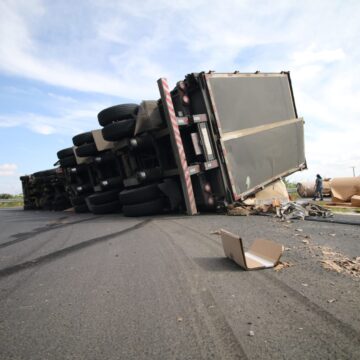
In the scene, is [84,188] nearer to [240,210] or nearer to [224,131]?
[224,131]

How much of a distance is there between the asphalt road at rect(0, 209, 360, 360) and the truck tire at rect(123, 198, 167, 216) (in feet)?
9.64

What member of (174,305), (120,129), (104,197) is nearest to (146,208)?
(120,129)

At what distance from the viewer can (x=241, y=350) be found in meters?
1.52

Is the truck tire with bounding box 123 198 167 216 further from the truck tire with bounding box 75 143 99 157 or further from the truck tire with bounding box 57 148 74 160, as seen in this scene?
the truck tire with bounding box 57 148 74 160

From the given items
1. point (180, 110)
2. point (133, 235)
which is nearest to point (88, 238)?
point (133, 235)

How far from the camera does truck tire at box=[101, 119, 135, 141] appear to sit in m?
6.67

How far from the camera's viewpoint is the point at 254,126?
6695mm

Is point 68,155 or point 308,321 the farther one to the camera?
point 68,155

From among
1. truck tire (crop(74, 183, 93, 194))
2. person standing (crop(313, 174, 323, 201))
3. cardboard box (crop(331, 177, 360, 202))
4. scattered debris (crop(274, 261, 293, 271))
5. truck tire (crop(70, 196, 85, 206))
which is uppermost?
truck tire (crop(74, 183, 93, 194))

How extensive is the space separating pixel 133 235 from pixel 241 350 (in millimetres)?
3154

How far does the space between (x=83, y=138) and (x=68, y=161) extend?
1.56 m

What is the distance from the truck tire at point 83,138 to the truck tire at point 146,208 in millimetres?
2642

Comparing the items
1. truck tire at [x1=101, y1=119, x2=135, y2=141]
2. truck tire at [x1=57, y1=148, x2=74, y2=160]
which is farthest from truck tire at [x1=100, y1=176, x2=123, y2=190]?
truck tire at [x1=57, y1=148, x2=74, y2=160]

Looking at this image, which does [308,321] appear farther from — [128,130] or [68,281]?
[128,130]
